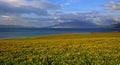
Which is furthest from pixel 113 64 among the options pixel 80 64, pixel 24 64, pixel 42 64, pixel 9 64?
pixel 9 64

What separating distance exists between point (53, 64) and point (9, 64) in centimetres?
296

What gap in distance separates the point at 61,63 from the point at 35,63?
1775mm

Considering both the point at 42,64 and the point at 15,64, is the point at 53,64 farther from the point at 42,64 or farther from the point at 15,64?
the point at 15,64

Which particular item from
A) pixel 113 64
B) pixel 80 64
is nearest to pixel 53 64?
pixel 80 64

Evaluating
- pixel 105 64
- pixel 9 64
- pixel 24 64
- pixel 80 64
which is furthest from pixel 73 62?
pixel 9 64

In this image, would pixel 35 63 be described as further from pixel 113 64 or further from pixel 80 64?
pixel 113 64

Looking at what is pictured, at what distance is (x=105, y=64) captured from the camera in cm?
1484

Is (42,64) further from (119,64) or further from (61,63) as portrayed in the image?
(119,64)

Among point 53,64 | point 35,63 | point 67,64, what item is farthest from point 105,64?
point 35,63

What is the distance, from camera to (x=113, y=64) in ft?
48.5

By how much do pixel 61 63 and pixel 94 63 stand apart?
88.9 inches

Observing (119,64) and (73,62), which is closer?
(119,64)

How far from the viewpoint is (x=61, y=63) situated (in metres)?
15.2

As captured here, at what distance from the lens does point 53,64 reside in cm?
1480
